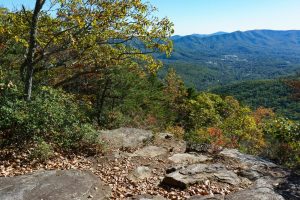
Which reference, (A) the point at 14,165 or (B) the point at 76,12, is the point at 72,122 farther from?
(B) the point at 76,12

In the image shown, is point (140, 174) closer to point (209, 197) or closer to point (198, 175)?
point (198, 175)

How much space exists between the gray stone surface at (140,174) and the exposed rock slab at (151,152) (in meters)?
1.49

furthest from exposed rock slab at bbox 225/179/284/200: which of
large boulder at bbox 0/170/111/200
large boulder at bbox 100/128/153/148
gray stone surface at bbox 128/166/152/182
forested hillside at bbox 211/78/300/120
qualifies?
forested hillside at bbox 211/78/300/120

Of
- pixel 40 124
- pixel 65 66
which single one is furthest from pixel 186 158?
pixel 65 66

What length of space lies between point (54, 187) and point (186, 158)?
205 inches

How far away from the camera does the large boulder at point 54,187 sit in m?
8.45

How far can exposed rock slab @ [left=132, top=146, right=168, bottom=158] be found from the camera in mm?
12845

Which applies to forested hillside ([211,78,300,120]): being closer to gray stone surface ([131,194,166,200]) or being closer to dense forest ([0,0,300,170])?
dense forest ([0,0,300,170])

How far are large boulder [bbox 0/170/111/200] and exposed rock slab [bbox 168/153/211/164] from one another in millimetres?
3501

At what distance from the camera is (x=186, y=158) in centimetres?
1253

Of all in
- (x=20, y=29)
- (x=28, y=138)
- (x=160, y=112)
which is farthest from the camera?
(x=160, y=112)

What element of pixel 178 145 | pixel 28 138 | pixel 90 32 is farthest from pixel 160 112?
pixel 28 138

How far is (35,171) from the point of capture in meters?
9.92

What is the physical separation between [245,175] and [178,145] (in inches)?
198
